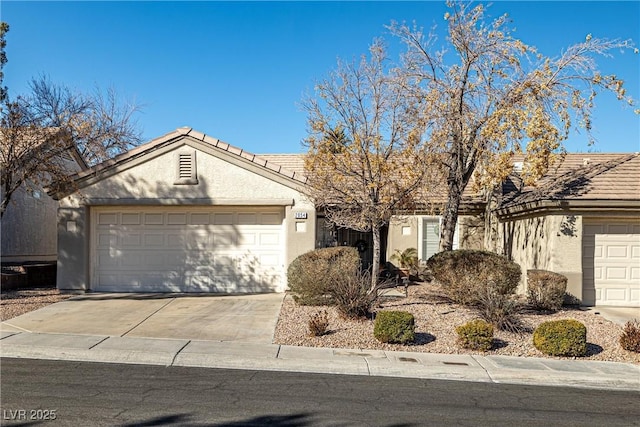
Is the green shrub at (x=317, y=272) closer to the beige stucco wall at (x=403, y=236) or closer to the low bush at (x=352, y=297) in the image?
the low bush at (x=352, y=297)

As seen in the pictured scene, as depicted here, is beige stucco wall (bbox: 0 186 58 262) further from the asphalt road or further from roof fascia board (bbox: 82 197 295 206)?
the asphalt road

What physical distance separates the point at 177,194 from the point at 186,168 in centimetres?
77

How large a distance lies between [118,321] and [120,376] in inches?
156

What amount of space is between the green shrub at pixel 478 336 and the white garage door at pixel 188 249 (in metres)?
Answer: 6.76

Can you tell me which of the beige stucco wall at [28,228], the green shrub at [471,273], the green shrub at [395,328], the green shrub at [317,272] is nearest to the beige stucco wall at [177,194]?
the green shrub at [317,272]

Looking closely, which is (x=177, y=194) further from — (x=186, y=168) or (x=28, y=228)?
(x=28, y=228)

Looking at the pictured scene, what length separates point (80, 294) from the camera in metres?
14.3

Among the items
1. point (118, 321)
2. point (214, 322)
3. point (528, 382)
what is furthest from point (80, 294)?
point (528, 382)

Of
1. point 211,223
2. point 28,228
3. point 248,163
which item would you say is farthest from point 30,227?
point 248,163

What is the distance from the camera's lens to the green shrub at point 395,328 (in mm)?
9289

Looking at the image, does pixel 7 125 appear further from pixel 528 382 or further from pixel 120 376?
pixel 528 382

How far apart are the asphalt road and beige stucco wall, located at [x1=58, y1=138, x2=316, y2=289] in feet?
22.9

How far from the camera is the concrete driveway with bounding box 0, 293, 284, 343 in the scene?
1001 centimetres

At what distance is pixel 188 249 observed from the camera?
1498 cm
